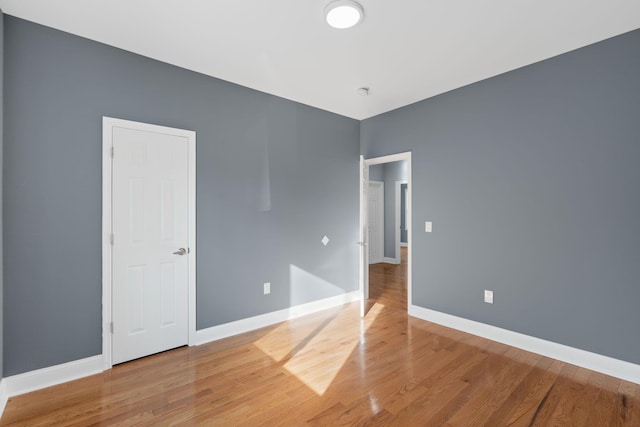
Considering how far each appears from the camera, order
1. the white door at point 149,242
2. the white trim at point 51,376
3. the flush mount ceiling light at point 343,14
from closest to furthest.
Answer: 1. the flush mount ceiling light at point 343,14
2. the white trim at point 51,376
3. the white door at point 149,242

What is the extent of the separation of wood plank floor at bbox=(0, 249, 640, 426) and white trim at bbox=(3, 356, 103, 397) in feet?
0.20

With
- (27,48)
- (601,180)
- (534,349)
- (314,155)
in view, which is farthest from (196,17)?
(534,349)

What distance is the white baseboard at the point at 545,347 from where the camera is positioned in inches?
96.8

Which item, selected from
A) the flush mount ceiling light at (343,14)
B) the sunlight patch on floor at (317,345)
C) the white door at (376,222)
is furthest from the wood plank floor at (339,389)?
the white door at (376,222)

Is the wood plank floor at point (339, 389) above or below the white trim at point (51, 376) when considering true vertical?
below

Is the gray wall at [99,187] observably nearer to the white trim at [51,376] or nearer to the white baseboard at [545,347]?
the white trim at [51,376]

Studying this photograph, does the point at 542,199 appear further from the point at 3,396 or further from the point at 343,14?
the point at 3,396

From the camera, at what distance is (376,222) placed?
7695mm

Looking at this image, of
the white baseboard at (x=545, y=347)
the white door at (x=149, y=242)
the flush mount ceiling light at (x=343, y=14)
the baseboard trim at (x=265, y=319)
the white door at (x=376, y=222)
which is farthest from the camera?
the white door at (x=376, y=222)

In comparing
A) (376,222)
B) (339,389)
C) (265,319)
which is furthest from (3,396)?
(376,222)

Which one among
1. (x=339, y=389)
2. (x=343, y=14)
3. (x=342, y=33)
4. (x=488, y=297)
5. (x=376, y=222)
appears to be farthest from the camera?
(x=376, y=222)

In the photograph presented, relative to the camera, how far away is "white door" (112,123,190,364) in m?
2.66

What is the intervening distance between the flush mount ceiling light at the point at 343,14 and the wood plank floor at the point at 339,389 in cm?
279

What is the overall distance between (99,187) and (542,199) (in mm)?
4020
